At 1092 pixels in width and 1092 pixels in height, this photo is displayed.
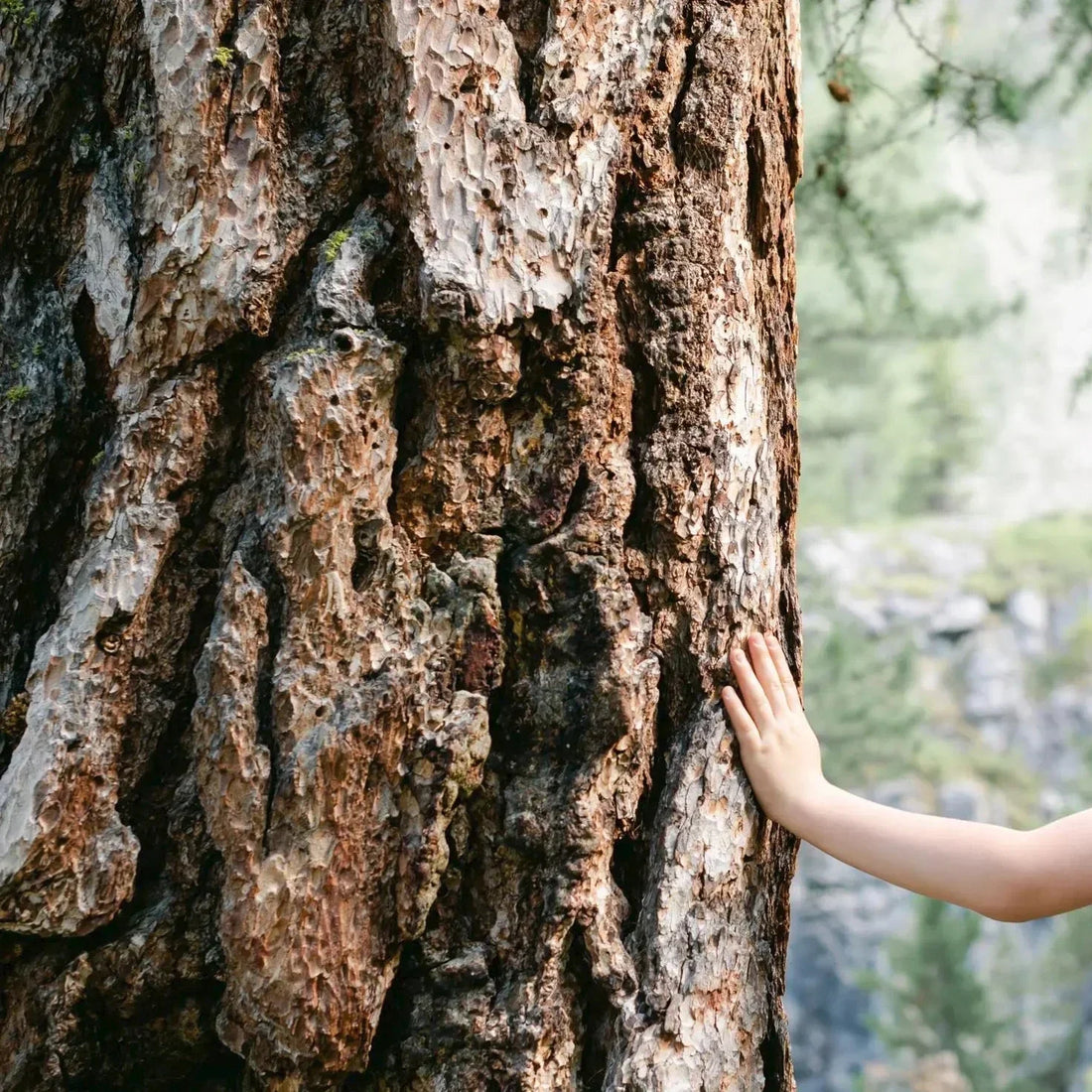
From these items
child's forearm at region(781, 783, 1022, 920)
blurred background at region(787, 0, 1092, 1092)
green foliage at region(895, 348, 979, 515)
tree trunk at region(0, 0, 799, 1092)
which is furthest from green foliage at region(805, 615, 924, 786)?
green foliage at region(895, 348, 979, 515)

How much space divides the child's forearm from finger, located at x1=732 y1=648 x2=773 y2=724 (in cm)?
8

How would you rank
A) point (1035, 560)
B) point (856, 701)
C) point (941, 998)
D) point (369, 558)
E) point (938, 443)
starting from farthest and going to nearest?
point (938, 443)
point (1035, 560)
point (856, 701)
point (941, 998)
point (369, 558)

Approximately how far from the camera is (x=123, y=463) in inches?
32.4

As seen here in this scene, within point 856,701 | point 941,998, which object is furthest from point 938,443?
point 941,998

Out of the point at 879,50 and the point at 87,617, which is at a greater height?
the point at 879,50

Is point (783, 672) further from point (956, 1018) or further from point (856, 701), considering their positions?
point (856, 701)

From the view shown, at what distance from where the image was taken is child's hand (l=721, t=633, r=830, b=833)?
0.90m

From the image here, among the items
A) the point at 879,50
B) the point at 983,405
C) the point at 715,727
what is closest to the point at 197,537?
the point at 715,727

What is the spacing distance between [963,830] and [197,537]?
67 centimetres

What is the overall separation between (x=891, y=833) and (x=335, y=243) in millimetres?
664

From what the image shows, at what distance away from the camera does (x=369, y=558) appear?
32.5 inches

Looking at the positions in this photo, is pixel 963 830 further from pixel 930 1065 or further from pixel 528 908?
pixel 930 1065

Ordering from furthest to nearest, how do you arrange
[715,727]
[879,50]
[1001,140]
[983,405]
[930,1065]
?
[983,405], [930,1065], [1001,140], [879,50], [715,727]

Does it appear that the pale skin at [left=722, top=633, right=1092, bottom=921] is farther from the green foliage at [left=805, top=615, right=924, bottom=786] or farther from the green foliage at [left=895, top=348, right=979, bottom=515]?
the green foliage at [left=895, top=348, right=979, bottom=515]
